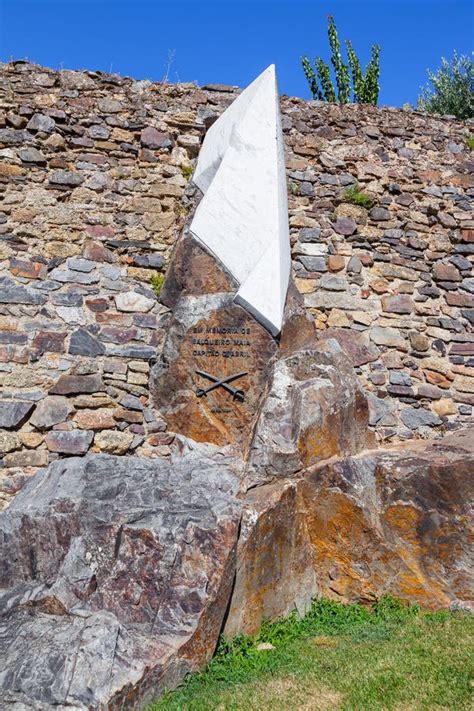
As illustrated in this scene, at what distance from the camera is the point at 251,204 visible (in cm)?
441

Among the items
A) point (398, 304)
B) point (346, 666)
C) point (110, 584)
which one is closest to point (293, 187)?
point (398, 304)

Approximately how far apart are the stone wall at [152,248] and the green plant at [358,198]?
4cm

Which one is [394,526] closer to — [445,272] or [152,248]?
[152,248]

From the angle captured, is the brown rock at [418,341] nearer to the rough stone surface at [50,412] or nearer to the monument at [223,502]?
the monument at [223,502]

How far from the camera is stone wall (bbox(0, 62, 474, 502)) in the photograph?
15.2 ft

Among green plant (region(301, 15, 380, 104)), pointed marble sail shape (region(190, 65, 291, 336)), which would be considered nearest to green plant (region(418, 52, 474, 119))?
green plant (region(301, 15, 380, 104))

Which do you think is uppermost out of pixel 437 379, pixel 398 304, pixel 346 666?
pixel 398 304

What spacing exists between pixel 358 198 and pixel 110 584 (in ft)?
15.1

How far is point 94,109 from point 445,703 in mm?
5257

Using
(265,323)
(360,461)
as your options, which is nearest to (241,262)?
(265,323)

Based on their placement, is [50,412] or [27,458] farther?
[50,412]

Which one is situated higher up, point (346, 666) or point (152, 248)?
point (152, 248)

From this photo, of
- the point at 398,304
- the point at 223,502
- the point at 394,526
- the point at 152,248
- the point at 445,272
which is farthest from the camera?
the point at 445,272

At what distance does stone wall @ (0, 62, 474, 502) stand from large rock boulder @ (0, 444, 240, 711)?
3.82 feet
